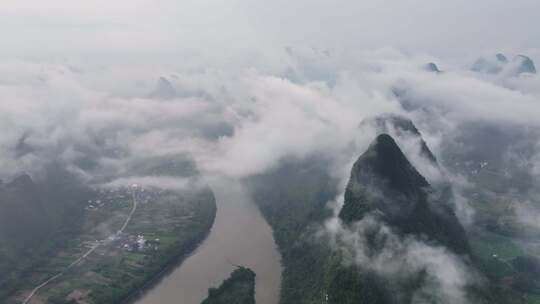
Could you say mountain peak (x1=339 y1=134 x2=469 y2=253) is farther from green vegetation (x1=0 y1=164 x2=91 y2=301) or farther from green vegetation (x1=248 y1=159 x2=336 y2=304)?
green vegetation (x1=0 y1=164 x2=91 y2=301)

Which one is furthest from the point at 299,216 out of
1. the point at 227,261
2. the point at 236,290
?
the point at 236,290

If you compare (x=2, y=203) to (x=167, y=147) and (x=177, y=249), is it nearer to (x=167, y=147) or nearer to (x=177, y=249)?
(x=177, y=249)

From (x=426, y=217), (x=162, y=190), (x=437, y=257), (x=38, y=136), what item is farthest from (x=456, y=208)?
(x=38, y=136)

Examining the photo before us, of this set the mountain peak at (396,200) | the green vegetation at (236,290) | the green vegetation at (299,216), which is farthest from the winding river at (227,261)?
the mountain peak at (396,200)

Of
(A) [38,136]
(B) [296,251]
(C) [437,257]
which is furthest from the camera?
(A) [38,136]

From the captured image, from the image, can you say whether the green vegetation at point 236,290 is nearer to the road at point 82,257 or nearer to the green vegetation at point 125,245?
the green vegetation at point 125,245
